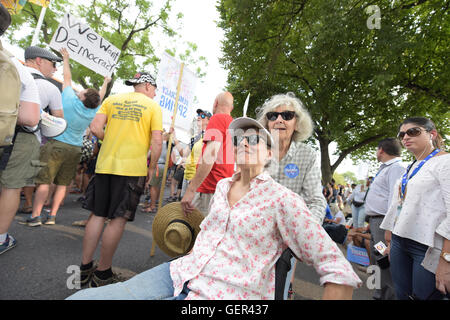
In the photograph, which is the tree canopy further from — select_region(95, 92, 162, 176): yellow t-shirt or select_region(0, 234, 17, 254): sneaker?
select_region(0, 234, 17, 254): sneaker

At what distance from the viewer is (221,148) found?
2.25 m

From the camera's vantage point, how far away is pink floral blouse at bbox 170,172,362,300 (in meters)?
1.02

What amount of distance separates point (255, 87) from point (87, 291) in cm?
1221

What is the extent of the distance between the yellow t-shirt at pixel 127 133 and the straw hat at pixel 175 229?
71 centimetres

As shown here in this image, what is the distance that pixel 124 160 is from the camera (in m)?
2.34

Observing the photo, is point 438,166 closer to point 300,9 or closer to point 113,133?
point 113,133

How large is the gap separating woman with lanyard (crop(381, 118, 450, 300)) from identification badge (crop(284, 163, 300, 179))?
109 centimetres

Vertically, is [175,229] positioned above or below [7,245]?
above

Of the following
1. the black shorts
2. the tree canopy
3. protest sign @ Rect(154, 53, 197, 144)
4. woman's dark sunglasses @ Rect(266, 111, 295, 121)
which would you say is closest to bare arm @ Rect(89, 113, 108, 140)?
the black shorts

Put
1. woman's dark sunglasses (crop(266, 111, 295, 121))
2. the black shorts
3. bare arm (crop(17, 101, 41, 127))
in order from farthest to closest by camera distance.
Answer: the black shorts → bare arm (crop(17, 101, 41, 127)) → woman's dark sunglasses (crop(266, 111, 295, 121))

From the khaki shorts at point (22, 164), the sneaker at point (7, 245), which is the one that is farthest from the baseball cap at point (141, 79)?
the sneaker at point (7, 245)

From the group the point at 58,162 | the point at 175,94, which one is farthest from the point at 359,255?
the point at 58,162

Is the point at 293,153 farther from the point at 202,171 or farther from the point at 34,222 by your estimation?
the point at 34,222

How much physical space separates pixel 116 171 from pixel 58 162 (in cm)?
214
